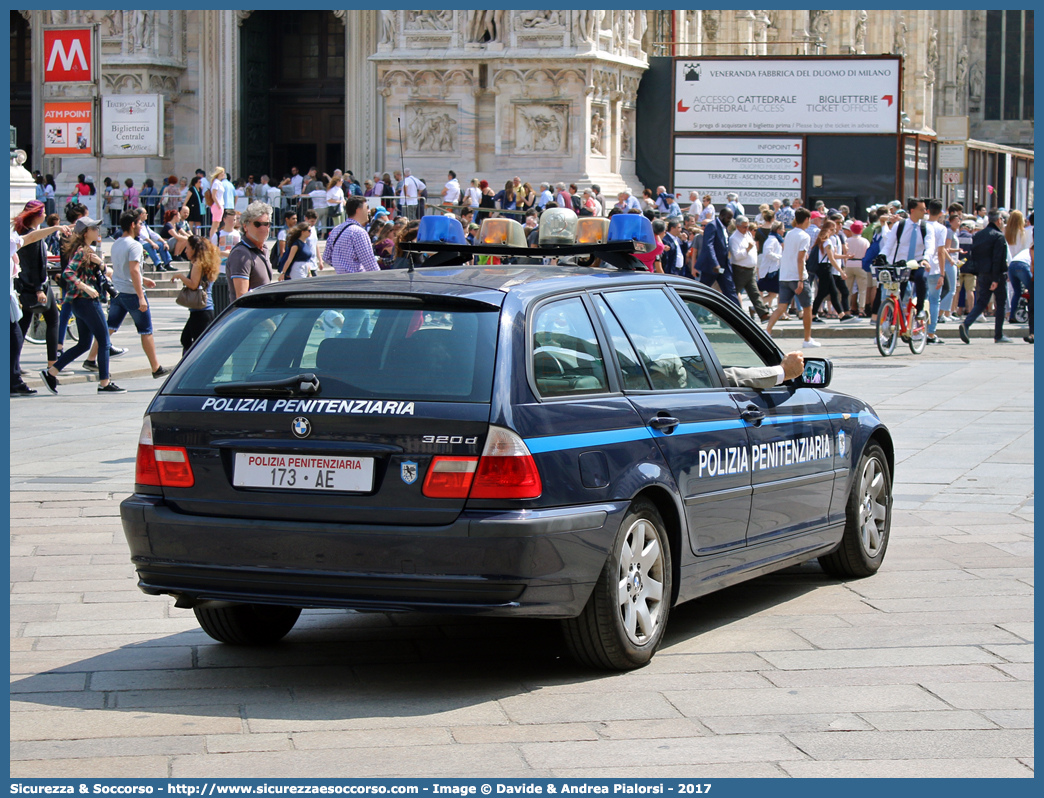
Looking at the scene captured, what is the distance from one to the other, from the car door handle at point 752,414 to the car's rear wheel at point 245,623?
188 cm

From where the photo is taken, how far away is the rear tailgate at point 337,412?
16.1 ft

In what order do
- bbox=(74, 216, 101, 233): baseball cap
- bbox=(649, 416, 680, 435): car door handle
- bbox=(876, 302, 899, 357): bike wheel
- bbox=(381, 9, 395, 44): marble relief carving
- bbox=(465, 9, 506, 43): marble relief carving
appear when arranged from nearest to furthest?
bbox=(649, 416, 680, 435): car door handle → bbox=(74, 216, 101, 233): baseball cap → bbox=(876, 302, 899, 357): bike wheel → bbox=(465, 9, 506, 43): marble relief carving → bbox=(381, 9, 395, 44): marble relief carving

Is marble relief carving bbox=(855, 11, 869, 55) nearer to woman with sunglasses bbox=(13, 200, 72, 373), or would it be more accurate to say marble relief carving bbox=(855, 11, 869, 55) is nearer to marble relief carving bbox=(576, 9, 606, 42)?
marble relief carving bbox=(576, 9, 606, 42)

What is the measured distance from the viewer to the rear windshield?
5.01 metres

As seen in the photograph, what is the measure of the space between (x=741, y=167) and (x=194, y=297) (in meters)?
22.4

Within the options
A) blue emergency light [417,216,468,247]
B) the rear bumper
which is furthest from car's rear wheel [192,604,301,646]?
blue emergency light [417,216,468,247]

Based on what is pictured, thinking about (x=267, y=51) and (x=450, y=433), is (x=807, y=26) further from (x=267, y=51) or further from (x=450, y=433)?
(x=450, y=433)

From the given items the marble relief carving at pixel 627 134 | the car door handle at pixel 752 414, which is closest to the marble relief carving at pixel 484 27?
the marble relief carving at pixel 627 134

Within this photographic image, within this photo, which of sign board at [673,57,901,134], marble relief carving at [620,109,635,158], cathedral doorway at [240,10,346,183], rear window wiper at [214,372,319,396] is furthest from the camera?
cathedral doorway at [240,10,346,183]

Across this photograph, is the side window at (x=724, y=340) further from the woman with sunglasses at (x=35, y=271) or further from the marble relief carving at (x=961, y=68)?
the marble relief carving at (x=961, y=68)

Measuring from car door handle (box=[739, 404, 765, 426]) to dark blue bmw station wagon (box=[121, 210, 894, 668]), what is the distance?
0.20 ft

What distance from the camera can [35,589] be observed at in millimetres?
6746

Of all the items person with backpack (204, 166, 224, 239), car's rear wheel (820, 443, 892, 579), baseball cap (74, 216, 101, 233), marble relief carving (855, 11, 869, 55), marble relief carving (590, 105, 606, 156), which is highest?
marble relief carving (855, 11, 869, 55)
